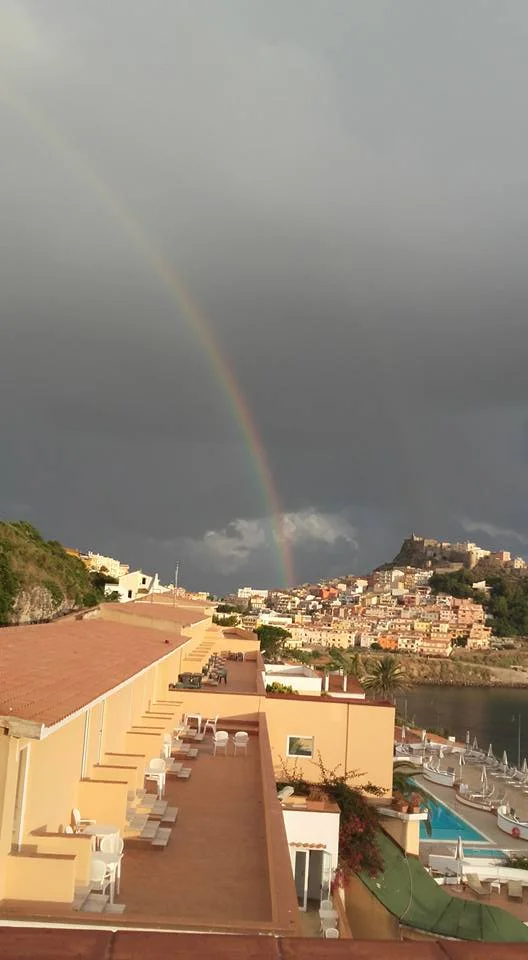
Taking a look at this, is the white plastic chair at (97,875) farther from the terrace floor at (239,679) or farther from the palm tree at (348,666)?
the palm tree at (348,666)

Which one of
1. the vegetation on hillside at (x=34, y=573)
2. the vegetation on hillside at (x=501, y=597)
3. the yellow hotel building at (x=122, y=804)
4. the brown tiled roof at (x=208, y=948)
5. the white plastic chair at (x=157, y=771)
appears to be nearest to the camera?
the brown tiled roof at (x=208, y=948)

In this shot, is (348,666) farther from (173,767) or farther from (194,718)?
(173,767)

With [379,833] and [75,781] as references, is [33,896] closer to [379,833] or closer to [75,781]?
[75,781]

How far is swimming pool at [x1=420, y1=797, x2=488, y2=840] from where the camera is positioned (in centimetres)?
2564

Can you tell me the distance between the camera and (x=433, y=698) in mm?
100625

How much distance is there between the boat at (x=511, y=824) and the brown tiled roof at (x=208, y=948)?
26.7 metres

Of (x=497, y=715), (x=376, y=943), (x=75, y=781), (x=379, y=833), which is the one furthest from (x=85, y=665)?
(x=497, y=715)

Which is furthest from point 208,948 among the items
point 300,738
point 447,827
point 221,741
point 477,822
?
point 477,822

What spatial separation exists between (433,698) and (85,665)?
99887mm

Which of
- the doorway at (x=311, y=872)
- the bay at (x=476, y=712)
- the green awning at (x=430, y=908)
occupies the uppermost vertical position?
the doorway at (x=311, y=872)

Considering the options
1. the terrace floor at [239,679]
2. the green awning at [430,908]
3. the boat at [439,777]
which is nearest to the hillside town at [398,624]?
the boat at [439,777]

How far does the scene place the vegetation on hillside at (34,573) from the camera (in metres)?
44.0

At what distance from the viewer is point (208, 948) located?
1.72 m

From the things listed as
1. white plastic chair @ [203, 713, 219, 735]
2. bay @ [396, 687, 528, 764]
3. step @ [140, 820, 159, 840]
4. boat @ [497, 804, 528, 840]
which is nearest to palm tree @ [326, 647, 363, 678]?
bay @ [396, 687, 528, 764]
